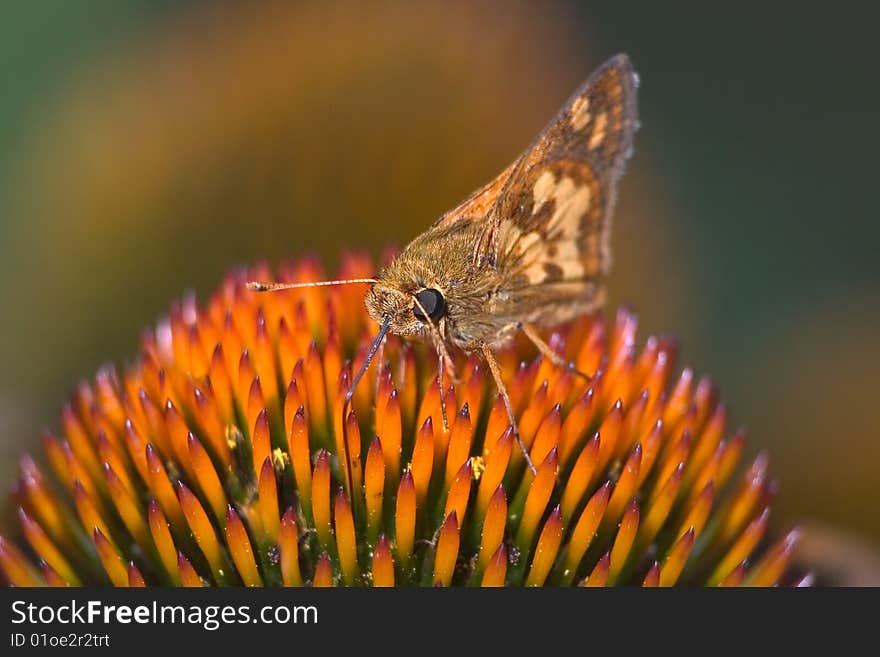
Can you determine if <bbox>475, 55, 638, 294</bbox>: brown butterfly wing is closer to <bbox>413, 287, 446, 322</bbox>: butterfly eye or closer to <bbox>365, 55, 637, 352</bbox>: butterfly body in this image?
<bbox>365, 55, 637, 352</bbox>: butterfly body

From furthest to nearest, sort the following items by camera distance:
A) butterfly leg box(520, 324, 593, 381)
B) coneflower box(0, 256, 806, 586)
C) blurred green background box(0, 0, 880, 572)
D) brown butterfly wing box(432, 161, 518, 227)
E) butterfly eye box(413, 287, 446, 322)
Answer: blurred green background box(0, 0, 880, 572) → brown butterfly wing box(432, 161, 518, 227) → butterfly leg box(520, 324, 593, 381) → butterfly eye box(413, 287, 446, 322) → coneflower box(0, 256, 806, 586)

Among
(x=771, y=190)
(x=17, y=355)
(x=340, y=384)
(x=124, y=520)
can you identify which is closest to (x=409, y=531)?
(x=340, y=384)

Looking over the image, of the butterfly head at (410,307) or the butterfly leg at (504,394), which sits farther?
the butterfly head at (410,307)

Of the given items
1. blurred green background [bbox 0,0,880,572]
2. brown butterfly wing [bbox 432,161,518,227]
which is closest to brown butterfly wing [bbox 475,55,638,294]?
brown butterfly wing [bbox 432,161,518,227]

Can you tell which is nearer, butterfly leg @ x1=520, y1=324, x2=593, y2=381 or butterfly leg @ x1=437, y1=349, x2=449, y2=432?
butterfly leg @ x1=437, y1=349, x2=449, y2=432

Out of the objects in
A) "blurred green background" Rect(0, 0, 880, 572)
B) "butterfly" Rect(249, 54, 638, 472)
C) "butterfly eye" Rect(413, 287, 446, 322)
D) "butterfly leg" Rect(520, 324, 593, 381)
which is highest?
"blurred green background" Rect(0, 0, 880, 572)

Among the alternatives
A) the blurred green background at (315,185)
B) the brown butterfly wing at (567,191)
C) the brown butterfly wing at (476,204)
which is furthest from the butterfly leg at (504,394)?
the blurred green background at (315,185)

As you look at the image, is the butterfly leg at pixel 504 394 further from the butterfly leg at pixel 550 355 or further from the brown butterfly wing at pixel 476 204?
the brown butterfly wing at pixel 476 204

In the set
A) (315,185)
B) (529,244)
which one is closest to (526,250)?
(529,244)
